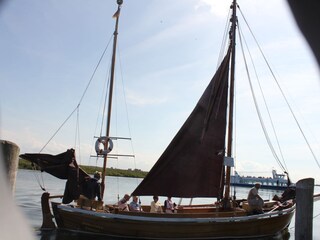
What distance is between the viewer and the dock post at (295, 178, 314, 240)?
28.2 ft

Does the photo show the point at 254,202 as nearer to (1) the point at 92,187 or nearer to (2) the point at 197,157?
(2) the point at 197,157

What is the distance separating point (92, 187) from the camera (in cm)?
1551

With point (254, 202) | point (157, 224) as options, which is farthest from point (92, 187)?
point (254, 202)

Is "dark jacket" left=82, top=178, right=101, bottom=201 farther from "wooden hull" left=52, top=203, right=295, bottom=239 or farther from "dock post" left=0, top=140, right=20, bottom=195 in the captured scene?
"dock post" left=0, top=140, right=20, bottom=195

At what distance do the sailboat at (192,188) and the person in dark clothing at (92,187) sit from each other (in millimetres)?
294

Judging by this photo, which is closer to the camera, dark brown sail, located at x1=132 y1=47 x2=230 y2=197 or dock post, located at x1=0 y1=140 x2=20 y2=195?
dock post, located at x1=0 y1=140 x2=20 y2=195

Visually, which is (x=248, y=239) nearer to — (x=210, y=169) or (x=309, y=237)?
(x=210, y=169)

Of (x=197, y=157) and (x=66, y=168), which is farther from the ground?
(x=197, y=157)

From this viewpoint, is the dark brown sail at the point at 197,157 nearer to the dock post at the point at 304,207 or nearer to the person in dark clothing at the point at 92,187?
the person in dark clothing at the point at 92,187

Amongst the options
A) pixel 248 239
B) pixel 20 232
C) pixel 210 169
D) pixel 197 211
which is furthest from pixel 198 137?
pixel 20 232

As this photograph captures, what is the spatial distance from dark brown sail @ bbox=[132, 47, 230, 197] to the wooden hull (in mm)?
1408

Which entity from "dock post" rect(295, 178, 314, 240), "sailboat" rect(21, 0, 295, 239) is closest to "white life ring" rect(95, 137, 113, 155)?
"sailboat" rect(21, 0, 295, 239)

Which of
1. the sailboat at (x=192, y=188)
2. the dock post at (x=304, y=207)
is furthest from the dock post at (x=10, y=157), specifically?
the sailboat at (x=192, y=188)

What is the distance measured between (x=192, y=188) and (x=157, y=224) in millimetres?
2495
